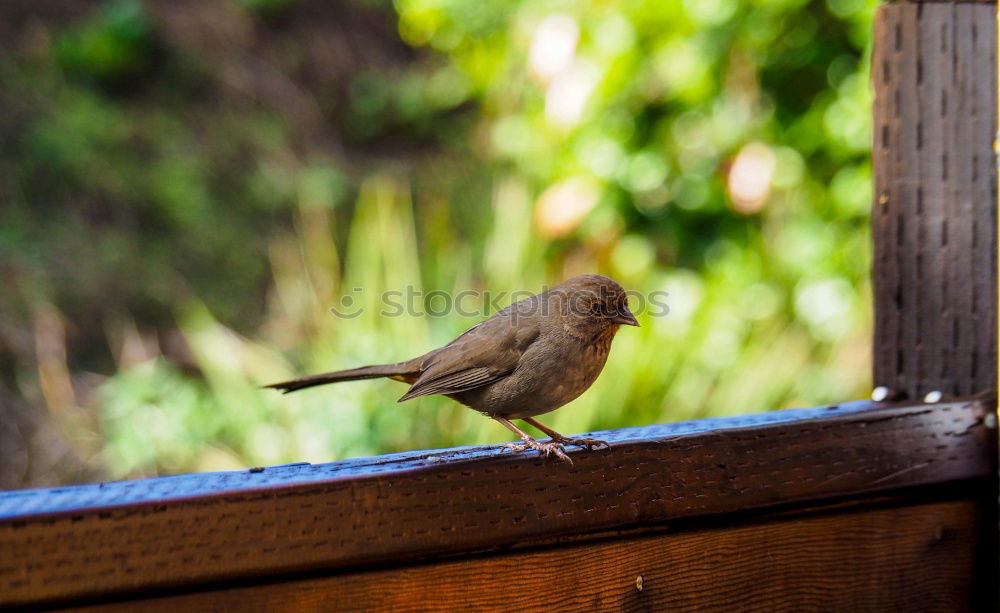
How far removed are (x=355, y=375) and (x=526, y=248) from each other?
108 inches

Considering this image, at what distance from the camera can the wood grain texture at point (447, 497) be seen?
1.37 meters

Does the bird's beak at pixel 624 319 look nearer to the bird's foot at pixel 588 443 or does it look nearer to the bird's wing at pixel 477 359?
the bird's wing at pixel 477 359

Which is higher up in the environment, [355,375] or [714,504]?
[355,375]

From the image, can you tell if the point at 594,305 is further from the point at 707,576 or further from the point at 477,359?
the point at 707,576

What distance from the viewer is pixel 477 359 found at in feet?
8.41

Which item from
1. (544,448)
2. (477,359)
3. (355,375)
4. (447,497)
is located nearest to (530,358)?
(477,359)

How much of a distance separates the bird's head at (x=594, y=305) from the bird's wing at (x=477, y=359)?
0.10m

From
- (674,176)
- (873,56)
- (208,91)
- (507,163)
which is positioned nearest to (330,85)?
(208,91)

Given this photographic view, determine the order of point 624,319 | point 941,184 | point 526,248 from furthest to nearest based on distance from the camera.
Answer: point 526,248 < point 624,319 < point 941,184

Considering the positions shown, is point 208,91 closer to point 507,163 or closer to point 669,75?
point 507,163

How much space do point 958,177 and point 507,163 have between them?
406 centimetres

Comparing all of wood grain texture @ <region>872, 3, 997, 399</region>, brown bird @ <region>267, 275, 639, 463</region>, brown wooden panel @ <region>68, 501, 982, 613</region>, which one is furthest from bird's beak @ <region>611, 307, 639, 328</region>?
brown wooden panel @ <region>68, 501, 982, 613</region>

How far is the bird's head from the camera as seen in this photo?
2.58 meters

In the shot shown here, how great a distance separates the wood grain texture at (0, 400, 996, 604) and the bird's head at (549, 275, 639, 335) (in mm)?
593
